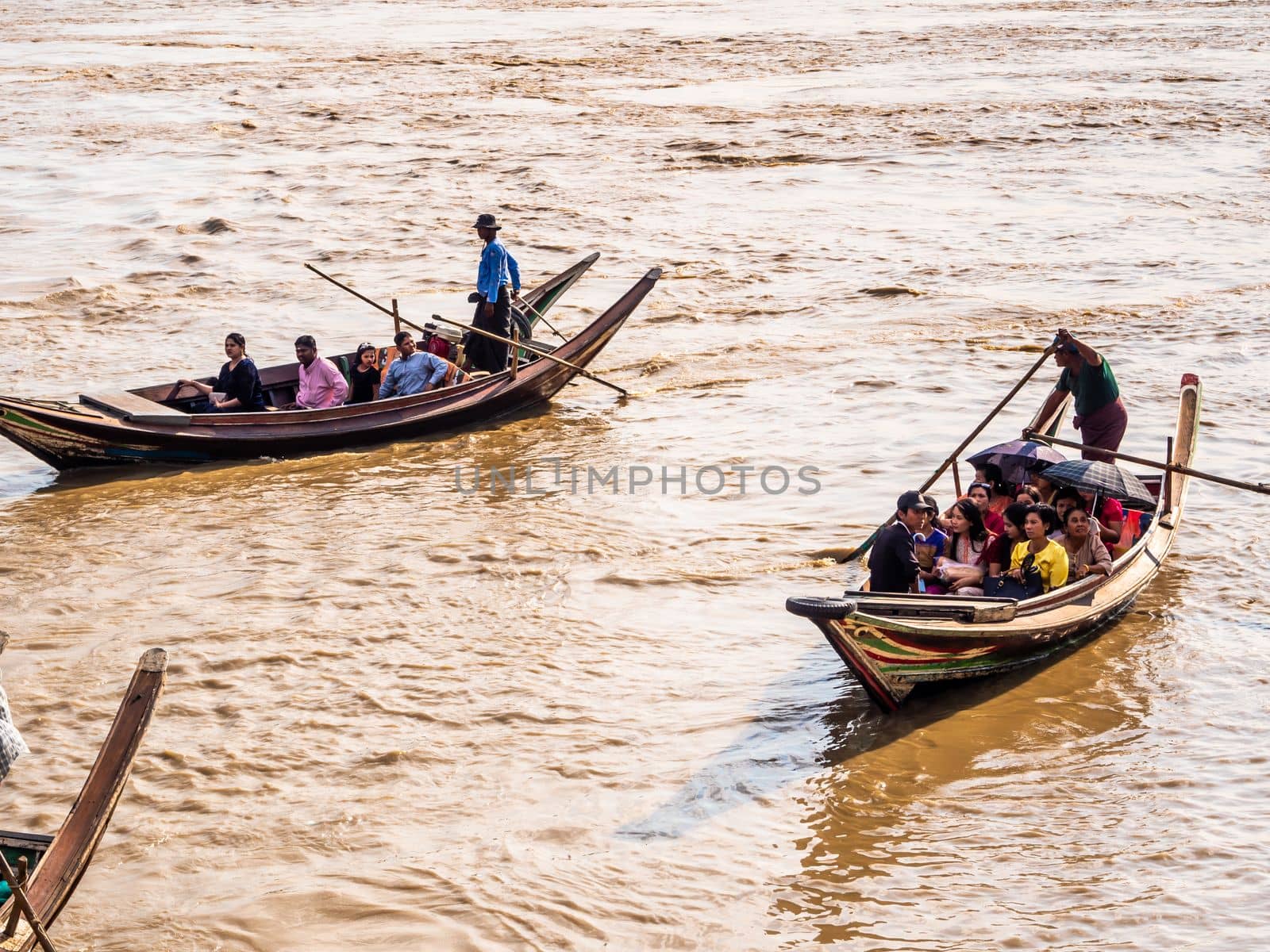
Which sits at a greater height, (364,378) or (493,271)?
(493,271)

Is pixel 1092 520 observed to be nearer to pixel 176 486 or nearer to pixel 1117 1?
pixel 176 486

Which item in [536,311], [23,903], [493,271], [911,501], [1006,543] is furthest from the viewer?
[536,311]

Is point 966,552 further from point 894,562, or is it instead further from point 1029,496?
point 894,562

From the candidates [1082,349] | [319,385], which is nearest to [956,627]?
[1082,349]

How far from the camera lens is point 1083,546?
26.2 feet

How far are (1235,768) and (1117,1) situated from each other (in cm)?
3774

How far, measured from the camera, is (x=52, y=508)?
10.8m

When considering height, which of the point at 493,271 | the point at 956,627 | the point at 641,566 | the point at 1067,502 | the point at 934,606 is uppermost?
the point at 493,271

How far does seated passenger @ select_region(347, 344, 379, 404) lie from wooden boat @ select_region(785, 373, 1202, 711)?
6069mm

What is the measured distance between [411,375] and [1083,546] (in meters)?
6.24

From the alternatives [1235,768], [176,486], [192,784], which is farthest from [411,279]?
[1235,768]

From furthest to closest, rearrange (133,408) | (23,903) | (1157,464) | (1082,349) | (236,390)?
1. (236,390)
2. (133,408)
3. (1082,349)
4. (1157,464)
5. (23,903)

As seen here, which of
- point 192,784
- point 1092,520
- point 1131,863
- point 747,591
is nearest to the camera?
point 1131,863

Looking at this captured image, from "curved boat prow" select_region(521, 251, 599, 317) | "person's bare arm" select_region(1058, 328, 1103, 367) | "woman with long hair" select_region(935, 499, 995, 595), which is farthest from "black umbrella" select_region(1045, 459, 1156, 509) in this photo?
"curved boat prow" select_region(521, 251, 599, 317)
